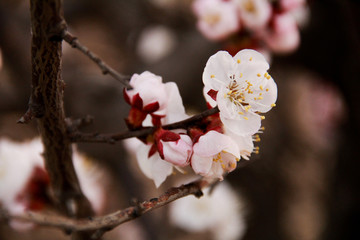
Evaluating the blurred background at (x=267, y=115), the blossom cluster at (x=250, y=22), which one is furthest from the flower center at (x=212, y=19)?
the blurred background at (x=267, y=115)

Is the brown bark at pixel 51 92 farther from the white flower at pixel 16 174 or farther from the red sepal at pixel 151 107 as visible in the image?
the white flower at pixel 16 174

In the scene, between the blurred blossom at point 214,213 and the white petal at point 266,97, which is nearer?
the white petal at point 266,97

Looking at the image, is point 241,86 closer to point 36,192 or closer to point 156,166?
point 156,166

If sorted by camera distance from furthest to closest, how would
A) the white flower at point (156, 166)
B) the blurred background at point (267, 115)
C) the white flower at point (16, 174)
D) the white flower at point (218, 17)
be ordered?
1. the blurred background at point (267, 115)
2. the white flower at point (218, 17)
3. the white flower at point (16, 174)
4. the white flower at point (156, 166)

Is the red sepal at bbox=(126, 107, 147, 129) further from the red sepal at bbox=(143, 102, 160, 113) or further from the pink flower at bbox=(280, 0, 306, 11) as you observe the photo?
the pink flower at bbox=(280, 0, 306, 11)

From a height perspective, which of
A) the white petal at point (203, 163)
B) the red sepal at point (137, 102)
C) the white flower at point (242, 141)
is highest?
the red sepal at point (137, 102)

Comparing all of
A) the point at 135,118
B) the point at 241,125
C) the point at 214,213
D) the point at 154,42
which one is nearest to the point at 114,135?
the point at 135,118

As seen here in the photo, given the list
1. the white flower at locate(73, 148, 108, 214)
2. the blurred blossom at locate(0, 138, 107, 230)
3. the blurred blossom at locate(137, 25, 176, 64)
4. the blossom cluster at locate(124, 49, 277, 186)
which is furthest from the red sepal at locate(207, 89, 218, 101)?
the blurred blossom at locate(137, 25, 176, 64)
